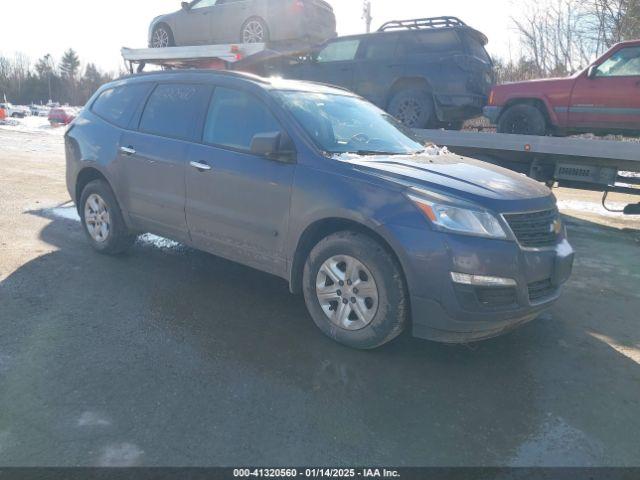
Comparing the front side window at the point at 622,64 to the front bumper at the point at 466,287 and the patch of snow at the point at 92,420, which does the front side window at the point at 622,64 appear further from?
the patch of snow at the point at 92,420

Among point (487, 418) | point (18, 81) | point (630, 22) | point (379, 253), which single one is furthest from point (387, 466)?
point (18, 81)

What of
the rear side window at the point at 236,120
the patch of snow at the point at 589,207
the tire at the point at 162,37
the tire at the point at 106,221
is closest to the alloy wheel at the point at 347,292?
the rear side window at the point at 236,120

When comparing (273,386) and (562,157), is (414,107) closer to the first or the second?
(562,157)

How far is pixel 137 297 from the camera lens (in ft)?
13.8

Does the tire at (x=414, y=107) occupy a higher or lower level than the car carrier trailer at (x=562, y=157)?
higher

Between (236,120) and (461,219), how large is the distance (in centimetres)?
207

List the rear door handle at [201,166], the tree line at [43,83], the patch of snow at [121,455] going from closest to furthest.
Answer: the patch of snow at [121,455]
the rear door handle at [201,166]
the tree line at [43,83]

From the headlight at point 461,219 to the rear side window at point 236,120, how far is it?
4.58ft

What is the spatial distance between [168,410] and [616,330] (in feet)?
11.3

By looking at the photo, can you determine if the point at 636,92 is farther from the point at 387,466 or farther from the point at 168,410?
the point at 168,410

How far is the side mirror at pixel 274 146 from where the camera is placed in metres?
3.58

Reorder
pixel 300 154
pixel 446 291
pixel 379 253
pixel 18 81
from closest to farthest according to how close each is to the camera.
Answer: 1. pixel 446 291
2. pixel 379 253
3. pixel 300 154
4. pixel 18 81

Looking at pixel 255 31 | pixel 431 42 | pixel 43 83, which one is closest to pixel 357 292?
pixel 431 42

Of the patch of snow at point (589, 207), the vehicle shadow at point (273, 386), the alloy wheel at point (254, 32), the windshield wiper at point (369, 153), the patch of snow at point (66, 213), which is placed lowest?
the patch of snow at point (589, 207)
